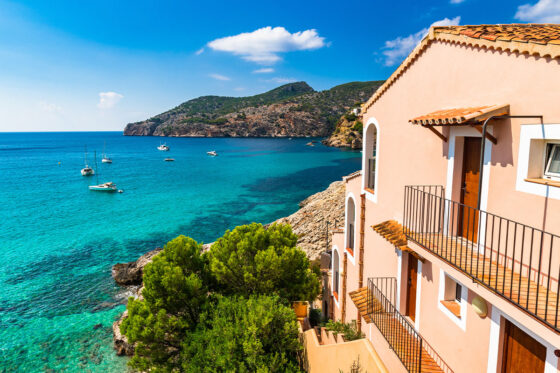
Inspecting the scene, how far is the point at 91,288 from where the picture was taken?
88.2 ft

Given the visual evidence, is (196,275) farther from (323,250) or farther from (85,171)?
(85,171)

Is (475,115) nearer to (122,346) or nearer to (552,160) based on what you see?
(552,160)

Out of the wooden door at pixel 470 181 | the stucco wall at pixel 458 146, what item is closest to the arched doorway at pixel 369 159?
the stucco wall at pixel 458 146

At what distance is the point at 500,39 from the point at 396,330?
7.61m

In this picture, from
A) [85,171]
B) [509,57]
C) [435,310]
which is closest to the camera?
[509,57]

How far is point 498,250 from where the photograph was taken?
5.18 meters

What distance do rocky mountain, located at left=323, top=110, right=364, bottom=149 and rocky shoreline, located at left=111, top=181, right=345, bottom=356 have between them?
4107 inches

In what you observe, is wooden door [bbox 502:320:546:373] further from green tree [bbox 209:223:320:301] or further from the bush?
green tree [bbox 209:223:320:301]

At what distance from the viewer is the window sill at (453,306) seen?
7031 mm

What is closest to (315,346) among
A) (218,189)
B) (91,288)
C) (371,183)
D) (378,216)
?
(378,216)

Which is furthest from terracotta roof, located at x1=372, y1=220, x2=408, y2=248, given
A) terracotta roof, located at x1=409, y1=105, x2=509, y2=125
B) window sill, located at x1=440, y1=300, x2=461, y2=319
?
terracotta roof, located at x1=409, y1=105, x2=509, y2=125

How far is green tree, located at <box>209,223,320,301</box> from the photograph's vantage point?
1582 centimetres

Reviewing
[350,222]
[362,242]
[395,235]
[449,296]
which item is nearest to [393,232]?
[395,235]

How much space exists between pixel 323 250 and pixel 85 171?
3027 inches
